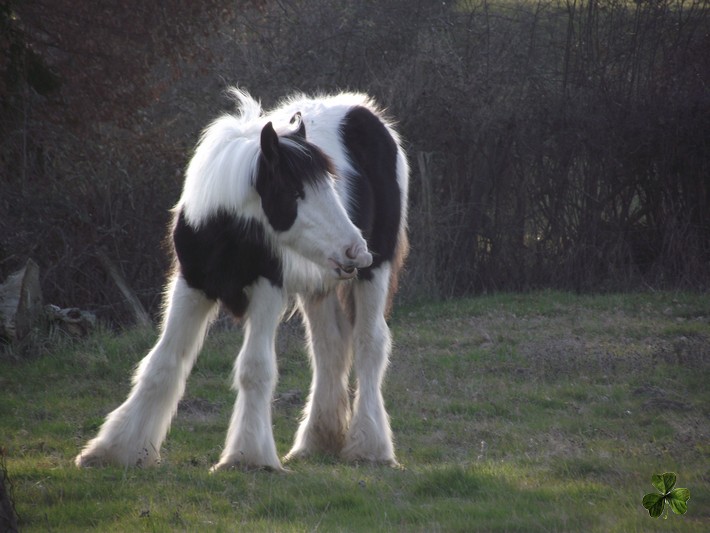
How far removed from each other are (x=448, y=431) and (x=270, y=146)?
8.78 feet

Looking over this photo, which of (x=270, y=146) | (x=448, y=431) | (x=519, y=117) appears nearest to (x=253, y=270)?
(x=270, y=146)

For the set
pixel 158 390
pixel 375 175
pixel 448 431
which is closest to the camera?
pixel 158 390

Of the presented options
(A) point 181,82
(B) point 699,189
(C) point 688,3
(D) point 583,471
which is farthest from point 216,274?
(C) point 688,3

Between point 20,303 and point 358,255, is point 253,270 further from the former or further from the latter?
point 20,303

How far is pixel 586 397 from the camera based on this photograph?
310 inches

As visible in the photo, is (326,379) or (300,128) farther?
(326,379)

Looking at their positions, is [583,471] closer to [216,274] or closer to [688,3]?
[216,274]

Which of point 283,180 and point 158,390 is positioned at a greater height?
point 283,180

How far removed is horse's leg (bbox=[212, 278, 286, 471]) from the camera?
5.43 meters

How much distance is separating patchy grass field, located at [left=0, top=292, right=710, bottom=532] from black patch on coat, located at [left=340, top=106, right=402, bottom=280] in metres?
1.41

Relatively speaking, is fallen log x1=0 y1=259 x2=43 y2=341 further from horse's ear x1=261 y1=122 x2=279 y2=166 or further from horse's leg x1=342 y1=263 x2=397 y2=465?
horse's ear x1=261 y1=122 x2=279 y2=166

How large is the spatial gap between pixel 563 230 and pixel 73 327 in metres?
7.35

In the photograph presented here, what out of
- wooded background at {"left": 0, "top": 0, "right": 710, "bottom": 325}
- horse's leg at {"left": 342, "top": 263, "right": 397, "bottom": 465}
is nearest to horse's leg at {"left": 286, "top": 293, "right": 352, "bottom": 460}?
horse's leg at {"left": 342, "top": 263, "right": 397, "bottom": 465}

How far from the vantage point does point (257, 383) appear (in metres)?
5.50
